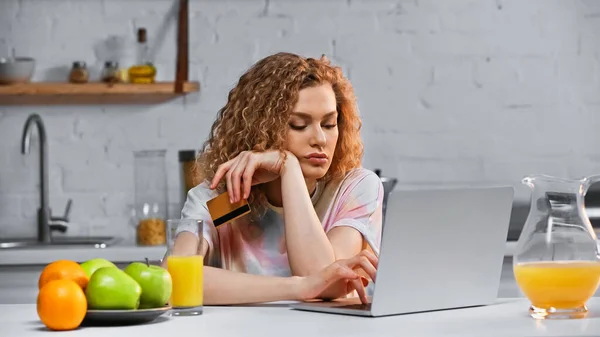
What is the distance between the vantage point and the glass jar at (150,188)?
327cm

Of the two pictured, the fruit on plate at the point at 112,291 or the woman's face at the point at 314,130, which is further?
the woman's face at the point at 314,130

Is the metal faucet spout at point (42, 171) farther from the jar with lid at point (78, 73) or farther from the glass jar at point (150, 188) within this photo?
the glass jar at point (150, 188)

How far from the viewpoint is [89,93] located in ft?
11.2

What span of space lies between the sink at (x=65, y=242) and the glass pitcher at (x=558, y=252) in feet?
6.23

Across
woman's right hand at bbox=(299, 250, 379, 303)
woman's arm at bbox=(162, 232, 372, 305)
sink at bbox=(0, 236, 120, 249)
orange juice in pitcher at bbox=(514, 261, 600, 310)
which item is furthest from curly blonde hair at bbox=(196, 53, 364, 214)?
sink at bbox=(0, 236, 120, 249)

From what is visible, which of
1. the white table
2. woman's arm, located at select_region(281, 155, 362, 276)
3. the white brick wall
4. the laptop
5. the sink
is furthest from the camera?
the white brick wall

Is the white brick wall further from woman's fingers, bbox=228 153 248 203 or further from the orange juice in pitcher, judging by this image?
the orange juice in pitcher

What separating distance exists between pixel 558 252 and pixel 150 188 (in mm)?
2132

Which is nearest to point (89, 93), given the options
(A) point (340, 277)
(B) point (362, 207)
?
(B) point (362, 207)

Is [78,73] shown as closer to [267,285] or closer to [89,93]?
[89,93]

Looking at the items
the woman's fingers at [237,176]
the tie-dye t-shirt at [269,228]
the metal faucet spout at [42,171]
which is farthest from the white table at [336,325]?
the metal faucet spout at [42,171]

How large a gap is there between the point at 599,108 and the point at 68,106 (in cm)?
190

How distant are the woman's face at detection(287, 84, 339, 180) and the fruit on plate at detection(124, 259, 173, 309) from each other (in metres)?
0.76

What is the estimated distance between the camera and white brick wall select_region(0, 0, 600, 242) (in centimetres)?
349
